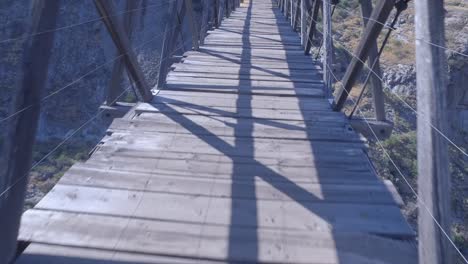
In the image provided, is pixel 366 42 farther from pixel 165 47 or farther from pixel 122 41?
pixel 165 47

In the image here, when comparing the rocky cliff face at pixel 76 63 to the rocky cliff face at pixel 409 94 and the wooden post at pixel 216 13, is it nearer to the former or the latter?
the rocky cliff face at pixel 409 94

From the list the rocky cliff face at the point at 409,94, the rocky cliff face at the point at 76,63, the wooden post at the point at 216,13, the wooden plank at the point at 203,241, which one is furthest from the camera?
the rocky cliff face at the point at 76,63

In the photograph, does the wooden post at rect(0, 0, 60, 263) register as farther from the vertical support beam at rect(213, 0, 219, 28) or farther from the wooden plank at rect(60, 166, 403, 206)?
the vertical support beam at rect(213, 0, 219, 28)

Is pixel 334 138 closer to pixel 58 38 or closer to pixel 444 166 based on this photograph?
pixel 444 166

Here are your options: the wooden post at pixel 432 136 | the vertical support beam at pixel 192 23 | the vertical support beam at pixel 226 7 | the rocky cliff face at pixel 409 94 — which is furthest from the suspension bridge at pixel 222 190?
the rocky cliff face at pixel 409 94

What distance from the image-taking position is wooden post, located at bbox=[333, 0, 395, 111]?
2438 mm

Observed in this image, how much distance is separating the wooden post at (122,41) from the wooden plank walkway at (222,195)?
122mm

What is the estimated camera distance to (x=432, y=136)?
4.34 feet

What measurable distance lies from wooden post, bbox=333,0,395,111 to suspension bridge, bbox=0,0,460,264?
1cm

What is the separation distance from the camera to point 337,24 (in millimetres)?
20875

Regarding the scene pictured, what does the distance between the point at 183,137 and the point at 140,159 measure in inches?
15.4

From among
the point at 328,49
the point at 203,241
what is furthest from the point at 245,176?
the point at 328,49

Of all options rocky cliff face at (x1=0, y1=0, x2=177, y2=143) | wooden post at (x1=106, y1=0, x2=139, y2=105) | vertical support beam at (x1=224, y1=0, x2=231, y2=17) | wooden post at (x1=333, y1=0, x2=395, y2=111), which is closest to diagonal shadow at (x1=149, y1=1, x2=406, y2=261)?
wooden post at (x1=333, y1=0, x2=395, y2=111)

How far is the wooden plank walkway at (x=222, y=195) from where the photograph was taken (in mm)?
1718
